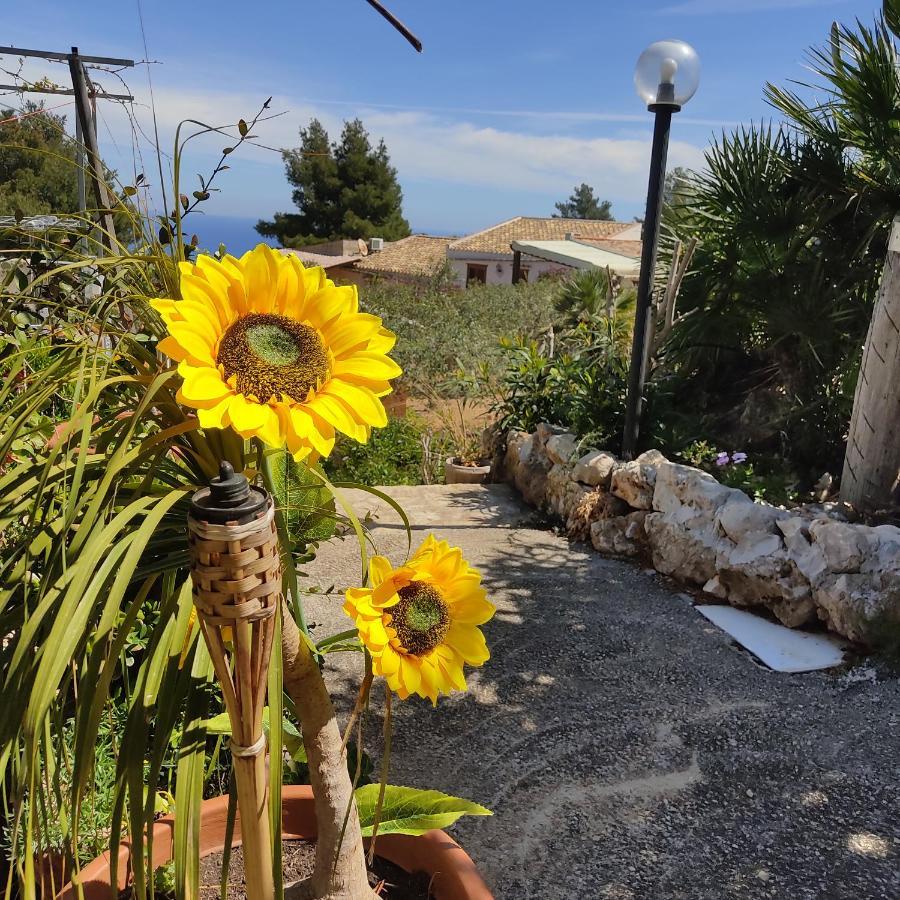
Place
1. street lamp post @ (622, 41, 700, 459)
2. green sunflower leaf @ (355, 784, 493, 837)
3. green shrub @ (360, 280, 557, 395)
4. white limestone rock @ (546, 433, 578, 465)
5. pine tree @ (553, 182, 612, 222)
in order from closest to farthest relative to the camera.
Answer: green sunflower leaf @ (355, 784, 493, 837)
street lamp post @ (622, 41, 700, 459)
white limestone rock @ (546, 433, 578, 465)
green shrub @ (360, 280, 557, 395)
pine tree @ (553, 182, 612, 222)

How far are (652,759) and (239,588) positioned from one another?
7.90 ft

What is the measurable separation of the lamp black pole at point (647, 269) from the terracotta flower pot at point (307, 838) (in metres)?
3.93

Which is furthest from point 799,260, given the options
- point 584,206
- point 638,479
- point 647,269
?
point 584,206

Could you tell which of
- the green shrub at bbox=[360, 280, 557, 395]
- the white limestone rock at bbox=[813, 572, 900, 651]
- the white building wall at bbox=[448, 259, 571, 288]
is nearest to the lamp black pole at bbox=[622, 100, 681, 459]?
the white limestone rock at bbox=[813, 572, 900, 651]

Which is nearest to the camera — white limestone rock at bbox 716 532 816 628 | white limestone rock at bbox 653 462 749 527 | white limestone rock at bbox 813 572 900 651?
white limestone rock at bbox 813 572 900 651

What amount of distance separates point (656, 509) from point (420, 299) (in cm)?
1215

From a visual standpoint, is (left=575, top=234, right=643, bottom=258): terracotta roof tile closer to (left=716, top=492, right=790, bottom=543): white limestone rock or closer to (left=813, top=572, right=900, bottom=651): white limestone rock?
(left=716, top=492, right=790, bottom=543): white limestone rock

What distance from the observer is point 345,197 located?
3597cm

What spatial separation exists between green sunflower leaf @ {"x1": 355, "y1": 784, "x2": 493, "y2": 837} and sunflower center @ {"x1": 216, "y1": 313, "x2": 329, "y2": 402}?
42.6 inches

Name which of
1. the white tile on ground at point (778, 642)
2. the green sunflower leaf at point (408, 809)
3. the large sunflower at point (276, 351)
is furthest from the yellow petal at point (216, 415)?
the white tile on ground at point (778, 642)

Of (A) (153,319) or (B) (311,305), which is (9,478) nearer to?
(A) (153,319)

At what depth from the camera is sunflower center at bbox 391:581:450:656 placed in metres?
1.31

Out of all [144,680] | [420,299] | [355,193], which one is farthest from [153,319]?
[355,193]

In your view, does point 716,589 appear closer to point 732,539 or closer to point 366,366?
point 732,539
